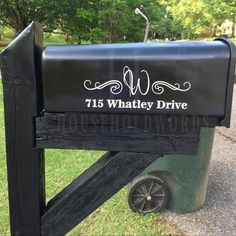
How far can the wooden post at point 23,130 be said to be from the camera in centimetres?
153

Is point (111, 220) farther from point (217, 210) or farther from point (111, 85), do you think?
point (111, 85)

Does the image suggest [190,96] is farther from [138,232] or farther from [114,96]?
[138,232]

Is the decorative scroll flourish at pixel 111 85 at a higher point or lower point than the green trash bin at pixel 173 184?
higher

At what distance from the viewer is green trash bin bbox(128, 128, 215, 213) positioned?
349 centimetres

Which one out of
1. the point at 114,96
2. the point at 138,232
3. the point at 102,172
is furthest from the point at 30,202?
the point at 138,232

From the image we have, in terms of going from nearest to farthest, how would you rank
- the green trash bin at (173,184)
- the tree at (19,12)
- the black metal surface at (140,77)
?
the black metal surface at (140,77)
the green trash bin at (173,184)
the tree at (19,12)

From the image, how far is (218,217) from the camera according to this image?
366cm

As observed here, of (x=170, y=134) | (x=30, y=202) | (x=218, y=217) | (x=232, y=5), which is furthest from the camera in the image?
(x=232, y=5)

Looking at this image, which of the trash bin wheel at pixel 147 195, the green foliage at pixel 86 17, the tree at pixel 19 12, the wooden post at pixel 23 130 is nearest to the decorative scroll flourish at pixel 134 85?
the wooden post at pixel 23 130

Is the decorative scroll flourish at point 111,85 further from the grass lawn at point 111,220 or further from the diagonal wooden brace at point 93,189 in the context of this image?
the grass lawn at point 111,220

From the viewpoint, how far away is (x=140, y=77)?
1.50 m

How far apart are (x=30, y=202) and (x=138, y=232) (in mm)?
1861

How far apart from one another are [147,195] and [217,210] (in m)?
0.75

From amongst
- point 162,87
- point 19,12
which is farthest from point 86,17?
point 162,87
